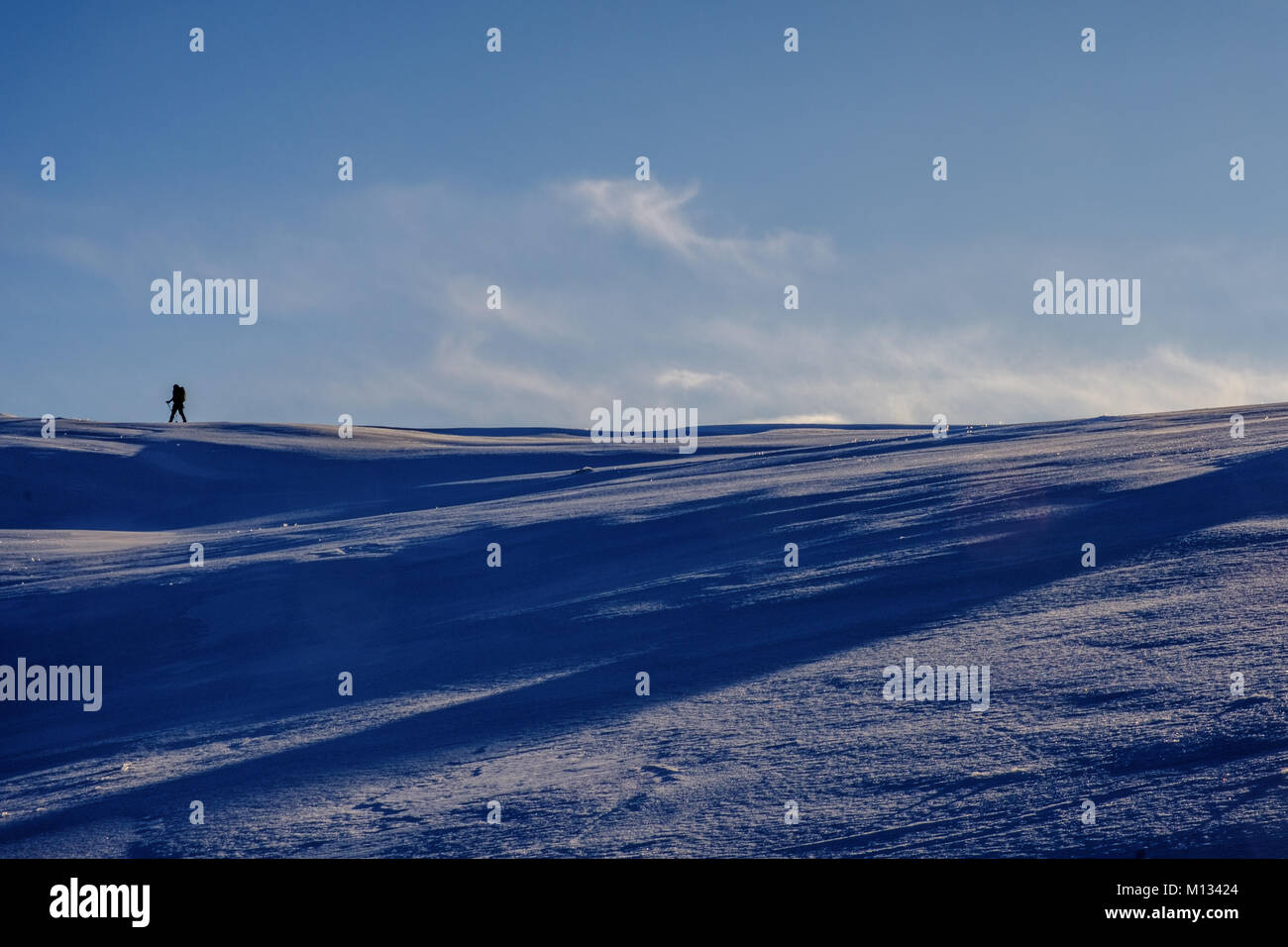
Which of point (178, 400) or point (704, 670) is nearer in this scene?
point (704, 670)

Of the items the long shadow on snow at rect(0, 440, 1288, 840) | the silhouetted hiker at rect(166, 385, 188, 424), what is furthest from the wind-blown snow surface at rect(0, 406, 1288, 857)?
the silhouetted hiker at rect(166, 385, 188, 424)

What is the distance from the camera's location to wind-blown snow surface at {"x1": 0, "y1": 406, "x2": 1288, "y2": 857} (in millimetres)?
4918

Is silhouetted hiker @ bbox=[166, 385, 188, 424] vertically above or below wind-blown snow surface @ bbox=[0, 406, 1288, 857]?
above

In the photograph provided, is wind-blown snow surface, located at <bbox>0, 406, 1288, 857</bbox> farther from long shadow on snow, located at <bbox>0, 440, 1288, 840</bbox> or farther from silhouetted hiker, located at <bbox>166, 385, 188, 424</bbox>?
silhouetted hiker, located at <bbox>166, 385, 188, 424</bbox>

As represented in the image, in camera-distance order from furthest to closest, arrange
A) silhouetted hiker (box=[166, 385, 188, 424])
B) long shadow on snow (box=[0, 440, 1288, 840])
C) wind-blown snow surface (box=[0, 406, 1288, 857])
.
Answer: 1. silhouetted hiker (box=[166, 385, 188, 424])
2. long shadow on snow (box=[0, 440, 1288, 840])
3. wind-blown snow surface (box=[0, 406, 1288, 857])

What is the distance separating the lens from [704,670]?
7406 millimetres

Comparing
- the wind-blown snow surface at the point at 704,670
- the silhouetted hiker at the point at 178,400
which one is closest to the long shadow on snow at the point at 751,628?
the wind-blown snow surface at the point at 704,670

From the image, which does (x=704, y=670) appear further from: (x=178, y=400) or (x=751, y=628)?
(x=178, y=400)

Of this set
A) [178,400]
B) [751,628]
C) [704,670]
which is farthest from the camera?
[178,400]

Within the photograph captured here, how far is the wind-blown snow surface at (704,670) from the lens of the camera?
492 centimetres

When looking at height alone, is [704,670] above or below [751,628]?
below

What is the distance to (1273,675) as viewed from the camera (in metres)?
5.52

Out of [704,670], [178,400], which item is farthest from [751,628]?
[178,400]

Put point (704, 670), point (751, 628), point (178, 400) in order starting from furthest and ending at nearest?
1. point (178, 400)
2. point (751, 628)
3. point (704, 670)
